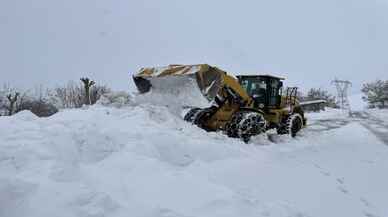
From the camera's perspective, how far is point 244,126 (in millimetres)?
10805

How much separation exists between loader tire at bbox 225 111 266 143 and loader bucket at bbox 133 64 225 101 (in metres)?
0.96

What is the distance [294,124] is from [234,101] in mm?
3095

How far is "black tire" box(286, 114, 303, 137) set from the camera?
1322cm

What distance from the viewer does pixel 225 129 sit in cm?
1102

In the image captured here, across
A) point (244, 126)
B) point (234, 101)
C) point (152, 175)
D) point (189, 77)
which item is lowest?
point (152, 175)

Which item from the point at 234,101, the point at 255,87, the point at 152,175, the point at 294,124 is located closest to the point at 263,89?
the point at 255,87

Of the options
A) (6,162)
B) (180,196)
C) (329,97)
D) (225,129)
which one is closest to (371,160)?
(225,129)

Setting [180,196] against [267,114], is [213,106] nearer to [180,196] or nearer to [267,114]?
[267,114]

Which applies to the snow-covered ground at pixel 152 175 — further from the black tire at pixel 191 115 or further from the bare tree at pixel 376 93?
the bare tree at pixel 376 93

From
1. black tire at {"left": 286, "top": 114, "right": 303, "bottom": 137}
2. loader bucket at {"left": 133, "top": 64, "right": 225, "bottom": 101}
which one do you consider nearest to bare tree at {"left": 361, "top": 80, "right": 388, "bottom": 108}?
black tire at {"left": 286, "top": 114, "right": 303, "bottom": 137}

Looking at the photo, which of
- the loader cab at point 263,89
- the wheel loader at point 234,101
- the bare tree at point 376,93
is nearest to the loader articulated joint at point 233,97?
the wheel loader at point 234,101

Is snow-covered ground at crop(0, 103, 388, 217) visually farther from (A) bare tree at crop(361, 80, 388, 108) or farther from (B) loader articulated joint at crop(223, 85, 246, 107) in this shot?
(A) bare tree at crop(361, 80, 388, 108)

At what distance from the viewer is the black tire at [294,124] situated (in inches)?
520

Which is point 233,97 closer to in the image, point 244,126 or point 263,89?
point 244,126
